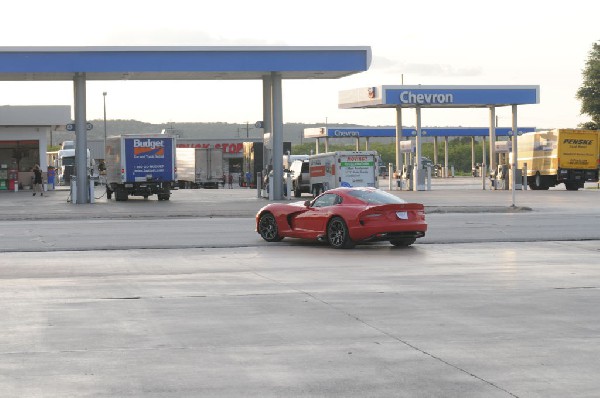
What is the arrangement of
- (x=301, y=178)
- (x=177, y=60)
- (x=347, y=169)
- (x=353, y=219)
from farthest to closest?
(x=301, y=178)
(x=347, y=169)
(x=177, y=60)
(x=353, y=219)

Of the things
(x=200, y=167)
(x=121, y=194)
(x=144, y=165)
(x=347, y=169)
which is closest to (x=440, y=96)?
(x=347, y=169)

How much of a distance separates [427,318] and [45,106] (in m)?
50.3

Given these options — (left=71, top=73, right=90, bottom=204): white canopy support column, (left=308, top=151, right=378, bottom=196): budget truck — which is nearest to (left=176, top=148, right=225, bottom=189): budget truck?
(left=308, top=151, right=378, bottom=196): budget truck

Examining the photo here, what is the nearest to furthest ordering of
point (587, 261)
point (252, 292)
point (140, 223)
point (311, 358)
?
point (311, 358) → point (252, 292) → point (587, 261) → point (140, 223)

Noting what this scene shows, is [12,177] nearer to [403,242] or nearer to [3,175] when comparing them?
[3,175]

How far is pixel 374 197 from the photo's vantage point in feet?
74.3

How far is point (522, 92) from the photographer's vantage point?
58719 millimetres

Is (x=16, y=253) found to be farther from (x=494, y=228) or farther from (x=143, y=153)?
(x=143, y=153)

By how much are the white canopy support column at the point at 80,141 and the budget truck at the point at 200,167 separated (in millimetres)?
28641

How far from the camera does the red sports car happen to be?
21891 mm

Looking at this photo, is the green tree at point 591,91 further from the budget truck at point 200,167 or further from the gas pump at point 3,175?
the gas pump at point 3,175

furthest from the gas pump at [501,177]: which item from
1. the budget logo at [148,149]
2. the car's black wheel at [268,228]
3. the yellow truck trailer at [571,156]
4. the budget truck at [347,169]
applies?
the car's black wheel at [268,228]

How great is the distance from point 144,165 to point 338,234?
24.5m

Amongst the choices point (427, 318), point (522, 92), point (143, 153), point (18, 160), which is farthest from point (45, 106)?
point (427, 318)
